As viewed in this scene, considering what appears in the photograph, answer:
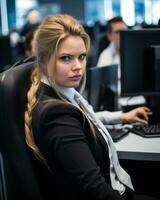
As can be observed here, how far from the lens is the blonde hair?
3.90ft

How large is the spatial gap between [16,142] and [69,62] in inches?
12.1

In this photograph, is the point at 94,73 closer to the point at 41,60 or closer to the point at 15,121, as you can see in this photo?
the point at 41,60

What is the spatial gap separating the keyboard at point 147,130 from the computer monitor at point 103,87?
264 mm

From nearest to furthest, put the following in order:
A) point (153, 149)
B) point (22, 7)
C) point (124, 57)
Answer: point (153, 149), point (124, 57), point (22, 7)

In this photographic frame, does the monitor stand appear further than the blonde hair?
Yes

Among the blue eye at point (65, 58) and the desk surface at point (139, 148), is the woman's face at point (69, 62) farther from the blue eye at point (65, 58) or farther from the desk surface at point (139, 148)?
the desk surface at point (139, 148)

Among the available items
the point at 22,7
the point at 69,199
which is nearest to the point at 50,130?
the point at 69,199

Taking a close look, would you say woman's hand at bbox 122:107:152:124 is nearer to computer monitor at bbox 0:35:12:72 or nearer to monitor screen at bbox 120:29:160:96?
monitor screen at bbox 120:29:160:96

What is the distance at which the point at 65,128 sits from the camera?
3.64 feet

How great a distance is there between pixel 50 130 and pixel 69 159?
10 cm

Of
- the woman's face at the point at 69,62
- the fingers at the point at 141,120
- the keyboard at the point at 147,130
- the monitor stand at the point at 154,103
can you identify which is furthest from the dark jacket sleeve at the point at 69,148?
the monitor stand at the point at 154,103

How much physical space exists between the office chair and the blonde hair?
0.07ft

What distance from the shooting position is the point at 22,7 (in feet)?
29.9

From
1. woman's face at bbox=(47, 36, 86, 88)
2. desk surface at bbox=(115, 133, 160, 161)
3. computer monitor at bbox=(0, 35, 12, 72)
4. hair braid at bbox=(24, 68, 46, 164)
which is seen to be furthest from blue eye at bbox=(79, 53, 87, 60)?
computer monitor at bbox=(0, 35, 12, 72)
